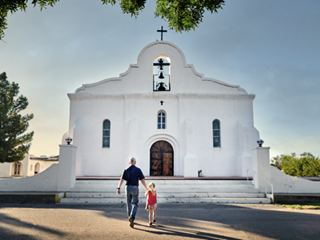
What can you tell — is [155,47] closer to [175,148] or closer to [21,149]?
[175,148]

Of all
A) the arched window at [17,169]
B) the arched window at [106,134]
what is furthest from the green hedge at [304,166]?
the arched window at [17,169]

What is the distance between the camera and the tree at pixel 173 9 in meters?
6.98

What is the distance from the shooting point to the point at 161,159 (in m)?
18.1

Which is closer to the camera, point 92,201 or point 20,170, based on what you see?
point 92,201

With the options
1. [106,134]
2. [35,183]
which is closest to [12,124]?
[106,134]

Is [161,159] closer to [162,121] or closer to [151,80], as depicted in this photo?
[162,121]

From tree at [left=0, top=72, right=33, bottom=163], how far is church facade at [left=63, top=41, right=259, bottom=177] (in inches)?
301

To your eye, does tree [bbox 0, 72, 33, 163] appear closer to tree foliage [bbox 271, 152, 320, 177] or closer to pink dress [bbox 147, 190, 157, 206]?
pink dress [bbox 147, 190, 157, 206]

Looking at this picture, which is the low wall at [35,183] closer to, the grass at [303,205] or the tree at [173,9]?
Answer: the tree at [173,9]

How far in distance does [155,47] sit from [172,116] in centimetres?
508

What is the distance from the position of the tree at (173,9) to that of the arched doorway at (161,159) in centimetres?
1102

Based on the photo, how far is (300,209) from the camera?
9703 mm

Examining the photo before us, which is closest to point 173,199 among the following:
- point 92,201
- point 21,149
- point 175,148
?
point 92,201

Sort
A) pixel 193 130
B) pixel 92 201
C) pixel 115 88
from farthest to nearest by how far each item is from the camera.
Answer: pixel 115 88, pixel 193 130, pixel 92 201
